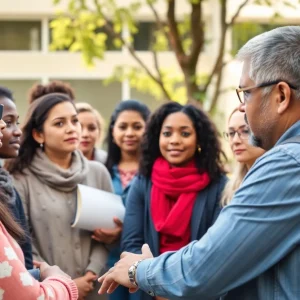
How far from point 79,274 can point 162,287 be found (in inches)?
102

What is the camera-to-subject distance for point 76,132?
17.4ft

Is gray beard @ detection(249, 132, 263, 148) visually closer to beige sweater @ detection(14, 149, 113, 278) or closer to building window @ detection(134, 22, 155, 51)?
beige sweater @ detection(14, 149, 113, 278)

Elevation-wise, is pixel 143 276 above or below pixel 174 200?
above

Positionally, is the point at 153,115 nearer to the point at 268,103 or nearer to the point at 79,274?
the point at 79,274

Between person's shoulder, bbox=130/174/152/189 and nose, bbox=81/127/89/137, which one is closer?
person's shoulder, bbox=130/174/152/189

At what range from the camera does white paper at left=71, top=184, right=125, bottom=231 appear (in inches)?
199

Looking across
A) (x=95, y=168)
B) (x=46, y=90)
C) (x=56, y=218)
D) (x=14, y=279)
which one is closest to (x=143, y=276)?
(x=14, y=279)

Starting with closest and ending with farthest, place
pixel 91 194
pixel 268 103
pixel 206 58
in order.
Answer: pixel 268 103
pixel 91 194
pixel 206 58

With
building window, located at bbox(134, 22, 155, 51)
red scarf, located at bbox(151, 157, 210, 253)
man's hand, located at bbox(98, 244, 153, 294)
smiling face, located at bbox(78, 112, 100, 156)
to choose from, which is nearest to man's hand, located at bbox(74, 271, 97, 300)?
red scarf, located at bbox(151, 157, 210, 253)

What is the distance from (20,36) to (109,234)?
16028mm

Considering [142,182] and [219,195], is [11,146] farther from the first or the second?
[219,195]

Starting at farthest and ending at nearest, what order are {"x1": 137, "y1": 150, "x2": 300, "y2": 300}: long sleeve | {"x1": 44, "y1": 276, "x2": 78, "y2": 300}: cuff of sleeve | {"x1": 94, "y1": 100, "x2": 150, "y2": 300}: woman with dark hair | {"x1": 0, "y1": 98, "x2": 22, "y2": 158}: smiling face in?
{"x1": 94, "y1": 100, "x2": 150, "y2": 300}: woman with dark hair < {"x1": 0, "y1": 98, "x2": 22, "y2": 158}: smiling face < {"x1": 44, "y1": 276, "x2": 78, "y2": 300}: cuff of sleeve < {"x1": 137, "y1": 150, "x2": 300, "y2": 300}: long sleeve

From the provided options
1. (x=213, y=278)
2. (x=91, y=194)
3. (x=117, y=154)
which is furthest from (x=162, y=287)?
(x=117, y=154)

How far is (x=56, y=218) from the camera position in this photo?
507 centimetres
